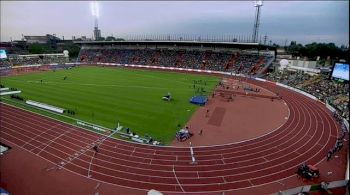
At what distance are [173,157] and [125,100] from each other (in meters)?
15.6

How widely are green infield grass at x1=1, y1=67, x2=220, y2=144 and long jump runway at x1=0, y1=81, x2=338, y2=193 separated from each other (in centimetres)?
289

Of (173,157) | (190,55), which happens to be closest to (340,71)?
(173,157)

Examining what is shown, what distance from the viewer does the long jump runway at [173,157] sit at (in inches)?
584

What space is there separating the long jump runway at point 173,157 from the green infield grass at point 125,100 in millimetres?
A: 2894

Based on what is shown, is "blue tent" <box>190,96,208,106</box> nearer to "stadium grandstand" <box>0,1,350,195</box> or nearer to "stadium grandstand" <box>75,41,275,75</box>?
"stadium grandstand" <box>0,1,350,195</box>

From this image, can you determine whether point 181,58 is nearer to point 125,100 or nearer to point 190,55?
point 190,55

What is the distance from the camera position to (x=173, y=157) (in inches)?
Result: 682

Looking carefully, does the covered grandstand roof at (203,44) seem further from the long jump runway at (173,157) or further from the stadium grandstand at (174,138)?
the long jump runway at (173,157)

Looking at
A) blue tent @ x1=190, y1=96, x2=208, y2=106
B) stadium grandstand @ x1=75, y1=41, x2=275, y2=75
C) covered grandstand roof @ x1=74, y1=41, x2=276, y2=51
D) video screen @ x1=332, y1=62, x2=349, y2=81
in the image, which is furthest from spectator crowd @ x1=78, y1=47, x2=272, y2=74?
blue tent @ x1=190, y1=96, x2=208, y2=106

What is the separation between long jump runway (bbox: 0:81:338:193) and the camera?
48.7ft

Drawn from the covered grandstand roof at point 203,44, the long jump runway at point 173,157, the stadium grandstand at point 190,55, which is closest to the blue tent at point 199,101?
the long jump runway at point 173,157

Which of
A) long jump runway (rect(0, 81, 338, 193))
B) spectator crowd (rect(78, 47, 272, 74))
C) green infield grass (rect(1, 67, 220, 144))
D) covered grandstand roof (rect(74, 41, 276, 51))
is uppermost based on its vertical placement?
covered grandstand roof (rect(74, 41, 276, 51))

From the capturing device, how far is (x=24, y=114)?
2552 centimetres

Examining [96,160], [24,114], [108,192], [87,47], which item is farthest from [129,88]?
[87,47]
